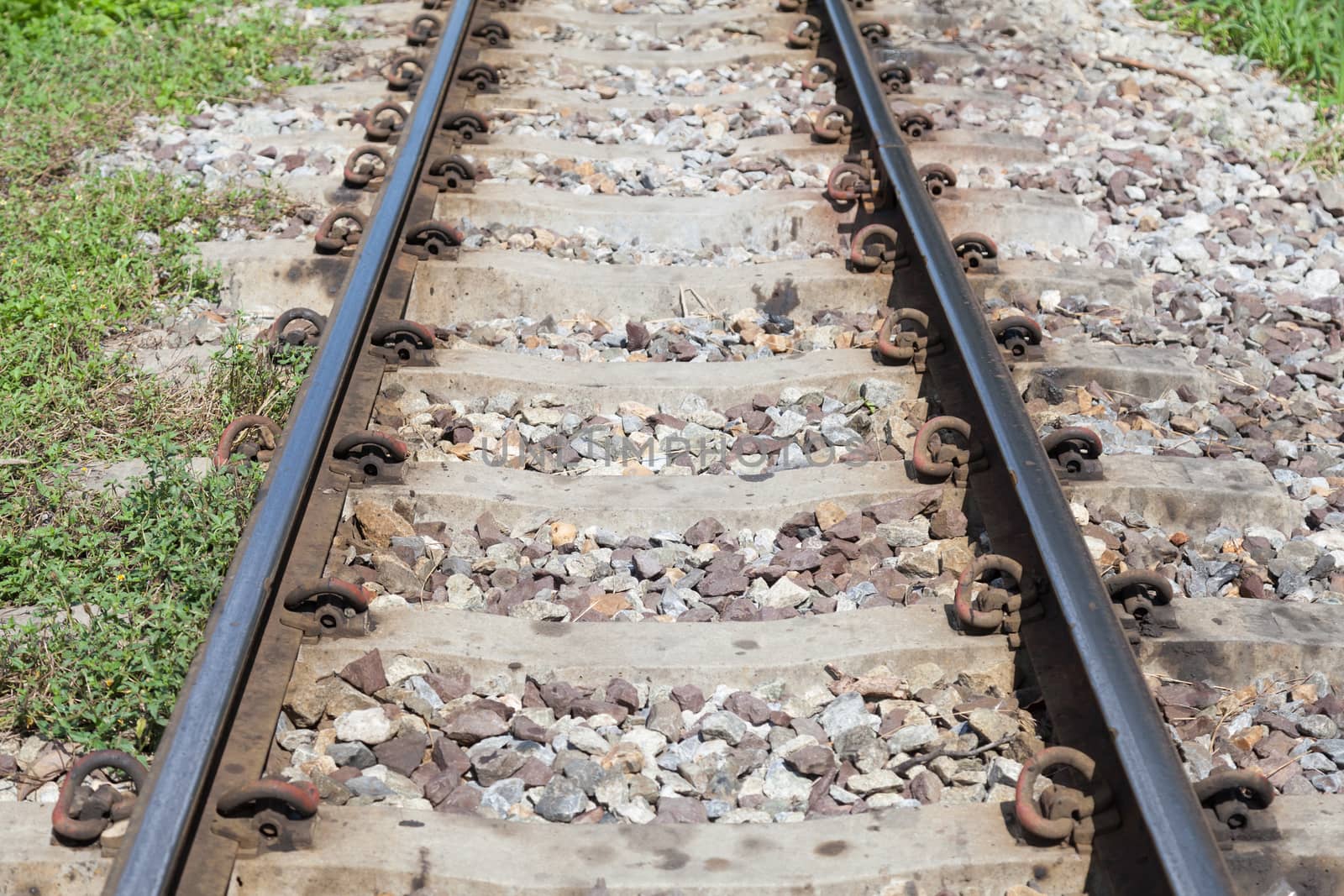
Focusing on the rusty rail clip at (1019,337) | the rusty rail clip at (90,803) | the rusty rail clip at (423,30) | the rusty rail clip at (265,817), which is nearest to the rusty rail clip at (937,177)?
the rusty rail clip at (1019,337)

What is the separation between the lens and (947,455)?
3314 mm

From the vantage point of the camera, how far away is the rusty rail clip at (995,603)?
2828 mm

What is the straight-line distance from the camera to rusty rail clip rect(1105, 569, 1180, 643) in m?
2.85

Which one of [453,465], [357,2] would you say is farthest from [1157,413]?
[357,2]

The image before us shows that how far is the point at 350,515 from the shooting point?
10.6ft

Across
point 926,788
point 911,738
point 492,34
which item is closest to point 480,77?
point 492,34

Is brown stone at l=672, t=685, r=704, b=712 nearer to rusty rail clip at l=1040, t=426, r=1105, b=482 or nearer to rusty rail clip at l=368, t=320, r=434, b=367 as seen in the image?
rusty rail clip at l=1040, t=426, r=1105, b=482

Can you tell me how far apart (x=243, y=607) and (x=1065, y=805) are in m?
1.52

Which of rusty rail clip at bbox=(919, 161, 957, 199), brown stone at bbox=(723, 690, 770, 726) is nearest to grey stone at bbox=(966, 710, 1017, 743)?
brown stone at bbox=(723, 690, 770, 726)

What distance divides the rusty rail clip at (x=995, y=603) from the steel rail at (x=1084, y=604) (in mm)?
86

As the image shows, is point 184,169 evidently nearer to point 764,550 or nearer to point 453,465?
point 453,465

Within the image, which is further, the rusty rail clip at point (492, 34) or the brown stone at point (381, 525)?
the rusty rail clip at point (492, 34)

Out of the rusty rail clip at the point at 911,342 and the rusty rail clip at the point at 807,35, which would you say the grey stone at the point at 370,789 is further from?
the rusty rail clip at the point at 807,35

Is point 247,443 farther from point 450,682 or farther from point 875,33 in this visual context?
point 875,33
